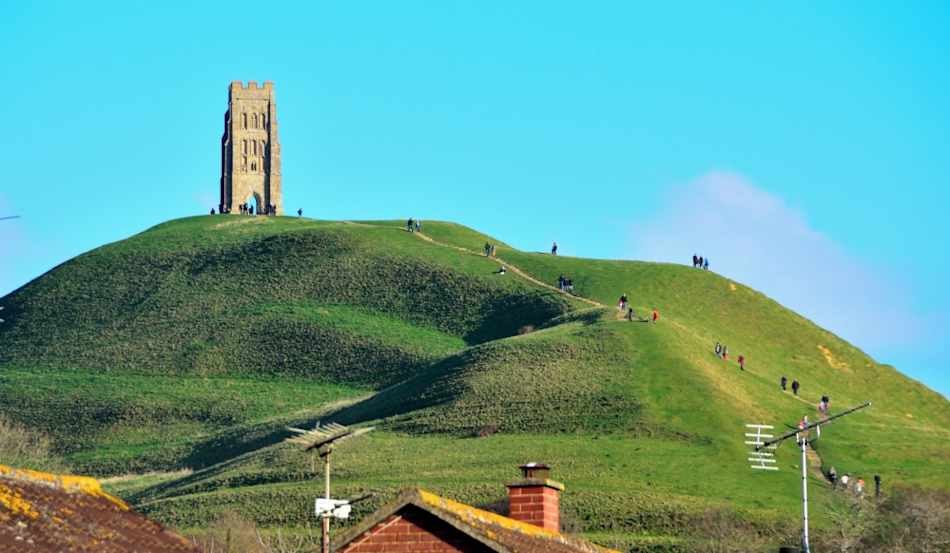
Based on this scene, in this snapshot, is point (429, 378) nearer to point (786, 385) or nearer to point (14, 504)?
point (786, 385)

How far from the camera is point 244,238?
639 feet

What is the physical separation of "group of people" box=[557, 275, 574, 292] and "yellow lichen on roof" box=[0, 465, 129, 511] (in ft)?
463

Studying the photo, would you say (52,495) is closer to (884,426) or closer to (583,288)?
(884,426)

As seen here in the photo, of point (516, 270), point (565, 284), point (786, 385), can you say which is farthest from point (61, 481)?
point (516, 270)

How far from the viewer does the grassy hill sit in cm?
10425

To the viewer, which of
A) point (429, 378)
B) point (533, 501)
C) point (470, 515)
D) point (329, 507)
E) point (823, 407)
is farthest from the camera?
point (429, 378)

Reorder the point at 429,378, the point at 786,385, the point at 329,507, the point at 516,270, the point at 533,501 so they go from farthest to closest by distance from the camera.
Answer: the point at 516,270
the point at 429,378
the point at 786,385
the point at 533,501
the point at 329,507

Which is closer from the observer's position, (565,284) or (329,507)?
(329,507)

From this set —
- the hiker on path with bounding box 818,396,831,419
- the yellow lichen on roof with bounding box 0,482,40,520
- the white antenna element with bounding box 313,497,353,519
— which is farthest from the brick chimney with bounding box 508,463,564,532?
the hiker on path with bounding box 818,396,831,419

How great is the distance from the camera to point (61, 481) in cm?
2255

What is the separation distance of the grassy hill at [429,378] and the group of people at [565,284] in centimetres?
92

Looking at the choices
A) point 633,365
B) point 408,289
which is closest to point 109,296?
point 408,289

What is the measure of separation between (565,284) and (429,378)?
30.3 metres

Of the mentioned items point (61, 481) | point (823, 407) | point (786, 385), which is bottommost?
point (61, 481)
